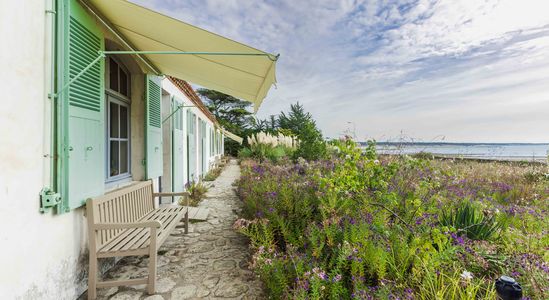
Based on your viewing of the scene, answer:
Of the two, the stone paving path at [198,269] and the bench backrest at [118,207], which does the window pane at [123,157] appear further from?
the stone paving path at [198,269]

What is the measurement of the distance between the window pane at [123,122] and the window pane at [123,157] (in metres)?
0.12

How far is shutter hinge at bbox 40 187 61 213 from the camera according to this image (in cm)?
191

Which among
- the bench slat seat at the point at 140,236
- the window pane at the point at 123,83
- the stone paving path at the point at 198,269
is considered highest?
the window pane at the point at 123,83

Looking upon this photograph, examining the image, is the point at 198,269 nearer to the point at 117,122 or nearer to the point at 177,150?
the point at 117,122

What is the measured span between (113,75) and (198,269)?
298 cm

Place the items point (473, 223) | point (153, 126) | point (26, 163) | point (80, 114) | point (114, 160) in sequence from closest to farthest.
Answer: point (26, 163) < point (80, 114) < point (473, 223) < point (114, 160) < point (153, 126)

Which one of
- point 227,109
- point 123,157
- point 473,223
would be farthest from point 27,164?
point 227,109

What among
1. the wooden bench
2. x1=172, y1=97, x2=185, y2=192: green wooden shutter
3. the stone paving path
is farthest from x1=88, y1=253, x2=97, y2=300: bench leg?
x1=172, y1=97, x2=185, y2=192: green wooden shutter

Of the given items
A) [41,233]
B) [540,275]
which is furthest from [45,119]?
[540,275]

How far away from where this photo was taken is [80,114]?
2.33 meters

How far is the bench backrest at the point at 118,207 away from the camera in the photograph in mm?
2441

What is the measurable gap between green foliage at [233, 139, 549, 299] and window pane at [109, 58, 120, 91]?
2.73m

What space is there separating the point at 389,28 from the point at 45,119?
7348 millimetres

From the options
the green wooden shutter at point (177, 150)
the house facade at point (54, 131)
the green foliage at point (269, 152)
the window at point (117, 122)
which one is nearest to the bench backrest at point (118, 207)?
the house facade at point (54, 131)
